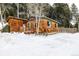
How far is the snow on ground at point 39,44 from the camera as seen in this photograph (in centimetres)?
205

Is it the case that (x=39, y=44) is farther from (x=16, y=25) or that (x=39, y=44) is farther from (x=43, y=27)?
(x=16, y=25)

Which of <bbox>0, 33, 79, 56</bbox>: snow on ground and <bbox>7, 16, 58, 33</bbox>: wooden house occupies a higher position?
<bbox>7, 16, 58, 33</bbox>: wooden house

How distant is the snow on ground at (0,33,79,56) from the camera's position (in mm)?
2049

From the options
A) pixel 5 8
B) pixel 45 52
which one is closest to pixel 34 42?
pixel 45 52

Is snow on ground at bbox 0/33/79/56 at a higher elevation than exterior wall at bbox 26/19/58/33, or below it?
below

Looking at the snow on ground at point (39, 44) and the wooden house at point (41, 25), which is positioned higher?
the wooden house at point (41, 25)

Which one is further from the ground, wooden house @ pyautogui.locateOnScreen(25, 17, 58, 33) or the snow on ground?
wooden house @ pyautogui.locateOnScreen(25, 17, 58, 33)

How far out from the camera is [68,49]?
204 centimetres

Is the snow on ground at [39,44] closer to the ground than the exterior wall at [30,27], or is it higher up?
closer to the ground

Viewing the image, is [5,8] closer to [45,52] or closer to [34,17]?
[34,17]

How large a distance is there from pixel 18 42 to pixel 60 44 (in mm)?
444

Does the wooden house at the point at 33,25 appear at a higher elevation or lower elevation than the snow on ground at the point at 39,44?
higher

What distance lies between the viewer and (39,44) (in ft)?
6.85

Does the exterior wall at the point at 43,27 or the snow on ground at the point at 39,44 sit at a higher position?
the exterior wall at the point at 43,27
